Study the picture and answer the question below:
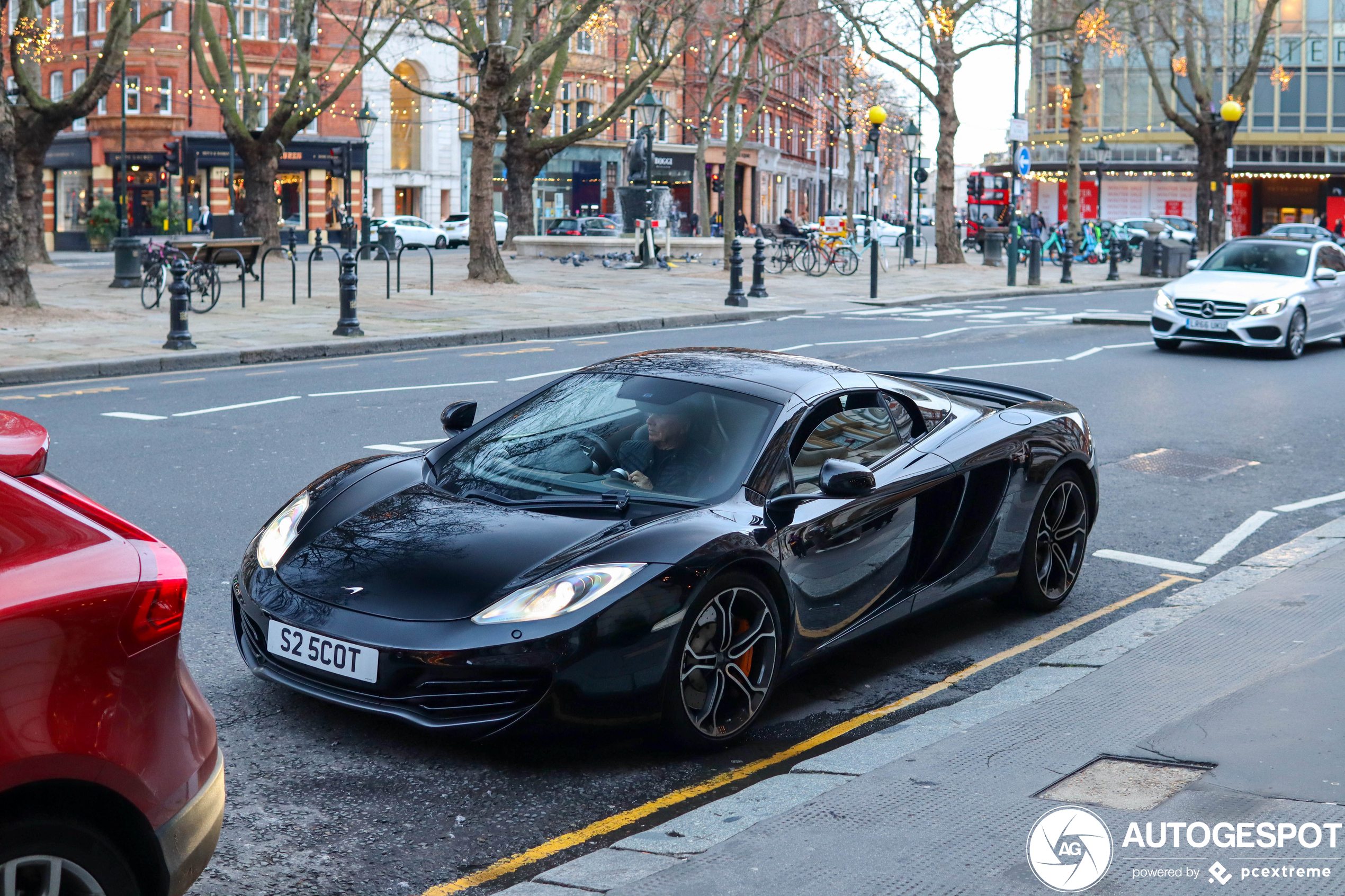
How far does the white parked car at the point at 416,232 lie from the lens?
2174 inches

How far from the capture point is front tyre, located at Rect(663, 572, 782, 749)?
455 cm

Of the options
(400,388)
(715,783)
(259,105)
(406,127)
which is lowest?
(715,783)

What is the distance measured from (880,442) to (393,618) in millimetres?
2157

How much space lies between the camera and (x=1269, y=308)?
17.3m

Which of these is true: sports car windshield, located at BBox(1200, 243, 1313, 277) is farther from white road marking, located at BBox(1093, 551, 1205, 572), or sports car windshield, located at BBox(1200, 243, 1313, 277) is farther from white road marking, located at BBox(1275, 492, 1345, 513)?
white road marking, located at BBox(1093, 551, 1205, 572)

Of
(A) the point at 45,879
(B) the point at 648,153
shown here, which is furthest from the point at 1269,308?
(B) the point at 648,153

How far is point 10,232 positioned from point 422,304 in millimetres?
6441

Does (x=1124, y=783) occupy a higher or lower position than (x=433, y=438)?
lower

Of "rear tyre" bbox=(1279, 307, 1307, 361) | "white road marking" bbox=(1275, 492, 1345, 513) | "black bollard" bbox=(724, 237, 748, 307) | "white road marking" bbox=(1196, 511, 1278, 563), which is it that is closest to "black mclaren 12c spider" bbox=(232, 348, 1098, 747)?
"white road marking" bbox=(1196, 511, 1278, 563)

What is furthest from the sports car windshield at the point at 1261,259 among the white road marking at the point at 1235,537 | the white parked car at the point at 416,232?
the white parked car at the point at 416,232

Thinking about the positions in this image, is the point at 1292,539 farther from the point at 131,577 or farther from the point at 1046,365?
the point at 1046,365

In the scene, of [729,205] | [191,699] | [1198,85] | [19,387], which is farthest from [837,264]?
[191,699]

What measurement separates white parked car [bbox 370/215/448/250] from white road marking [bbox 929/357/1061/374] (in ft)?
132

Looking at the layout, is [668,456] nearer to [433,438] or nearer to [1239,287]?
[433,438]
